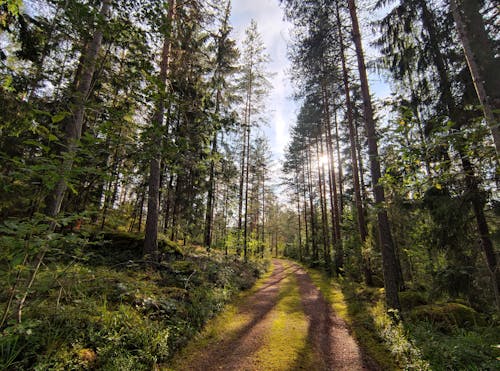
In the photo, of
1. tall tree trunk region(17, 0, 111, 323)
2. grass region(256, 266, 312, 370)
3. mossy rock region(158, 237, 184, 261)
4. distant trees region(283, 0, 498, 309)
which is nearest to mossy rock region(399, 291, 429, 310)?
distant trees region(283, 0, 498, 309)

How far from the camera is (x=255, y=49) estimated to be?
56.6 ft

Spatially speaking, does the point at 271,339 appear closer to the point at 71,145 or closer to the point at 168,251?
the point at 71,145

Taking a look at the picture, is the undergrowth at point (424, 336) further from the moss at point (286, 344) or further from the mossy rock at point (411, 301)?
the moss at point (286, 344)

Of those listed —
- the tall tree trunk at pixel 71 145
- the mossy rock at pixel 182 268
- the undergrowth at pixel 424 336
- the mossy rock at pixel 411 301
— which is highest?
the tall tree trunk at pixel 71 145

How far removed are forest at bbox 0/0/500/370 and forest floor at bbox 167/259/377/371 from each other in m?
0.06

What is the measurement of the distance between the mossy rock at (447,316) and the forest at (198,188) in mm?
38

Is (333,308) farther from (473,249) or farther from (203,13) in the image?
(203,13)

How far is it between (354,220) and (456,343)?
9159 millimetres

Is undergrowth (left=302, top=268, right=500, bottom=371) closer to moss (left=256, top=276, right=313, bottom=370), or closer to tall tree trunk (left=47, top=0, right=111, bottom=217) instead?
moss (left=256, top=276, right=313, bottom=370)

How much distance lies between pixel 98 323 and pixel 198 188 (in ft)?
31.4

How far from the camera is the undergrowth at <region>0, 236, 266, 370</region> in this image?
2.80m

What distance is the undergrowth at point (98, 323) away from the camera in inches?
110

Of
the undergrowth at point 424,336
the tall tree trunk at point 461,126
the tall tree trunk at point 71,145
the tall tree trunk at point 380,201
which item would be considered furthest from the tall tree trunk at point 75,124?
the tall tree trunk at point 461,126

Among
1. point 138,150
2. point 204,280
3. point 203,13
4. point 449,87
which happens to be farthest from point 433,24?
point 204,280
